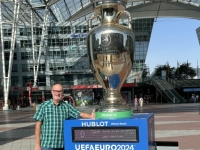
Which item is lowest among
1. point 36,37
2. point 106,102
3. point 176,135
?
point 176,135

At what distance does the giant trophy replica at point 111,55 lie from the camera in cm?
394

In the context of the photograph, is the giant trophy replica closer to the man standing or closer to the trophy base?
the trophy base

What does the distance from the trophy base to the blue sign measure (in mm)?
187

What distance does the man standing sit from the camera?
4145 millimetres

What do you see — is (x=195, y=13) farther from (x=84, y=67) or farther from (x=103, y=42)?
(x=103, y=42)

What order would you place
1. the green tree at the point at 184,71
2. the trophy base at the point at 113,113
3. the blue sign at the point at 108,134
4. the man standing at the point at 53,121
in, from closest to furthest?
the blue sign at the point at 108,134 < the trophy base at the point at 113,113 < the man standing at the point at 53,121 < the green tree at the point at 184,71

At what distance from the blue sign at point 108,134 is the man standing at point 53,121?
268mm

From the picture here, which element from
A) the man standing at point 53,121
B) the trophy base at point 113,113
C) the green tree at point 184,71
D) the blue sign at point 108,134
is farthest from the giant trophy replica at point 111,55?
the green tree at point 184,71

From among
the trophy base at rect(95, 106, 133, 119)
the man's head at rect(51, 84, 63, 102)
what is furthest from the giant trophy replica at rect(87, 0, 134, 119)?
the man's head at rect(51, 84, 63, 102)

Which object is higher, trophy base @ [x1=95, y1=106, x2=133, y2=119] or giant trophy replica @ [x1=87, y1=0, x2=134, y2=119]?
giant trophy replica @ [x1=87, y1=0, x2=134, y2=119]

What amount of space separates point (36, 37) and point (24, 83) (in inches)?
358

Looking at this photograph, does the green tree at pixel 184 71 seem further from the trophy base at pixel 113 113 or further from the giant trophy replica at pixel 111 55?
the trophy base at pixel 113 113

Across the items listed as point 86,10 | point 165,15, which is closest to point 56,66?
point 86,10

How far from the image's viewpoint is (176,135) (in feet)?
35.7
